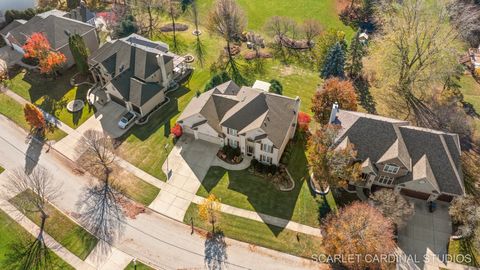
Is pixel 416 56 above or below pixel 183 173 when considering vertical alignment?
above

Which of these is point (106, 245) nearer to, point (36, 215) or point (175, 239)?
point (175, 239)

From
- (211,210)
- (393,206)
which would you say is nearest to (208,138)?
(211,210)

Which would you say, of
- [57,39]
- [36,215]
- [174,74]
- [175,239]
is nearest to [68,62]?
[57,39]

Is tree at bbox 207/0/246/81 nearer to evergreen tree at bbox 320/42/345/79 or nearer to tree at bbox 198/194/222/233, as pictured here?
evergreen tree at bbox 320/42/345/79

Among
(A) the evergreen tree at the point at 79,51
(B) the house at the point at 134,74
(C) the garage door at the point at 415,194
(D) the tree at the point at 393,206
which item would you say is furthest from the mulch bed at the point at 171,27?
(C) the garage door at the point at 415,194

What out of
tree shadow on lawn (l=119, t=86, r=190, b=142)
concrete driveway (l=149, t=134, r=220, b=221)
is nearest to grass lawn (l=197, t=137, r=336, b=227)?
concrete driveway (l=149, t=134, r=220, b=221)

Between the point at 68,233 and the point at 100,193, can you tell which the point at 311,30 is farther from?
the point at 68,233
